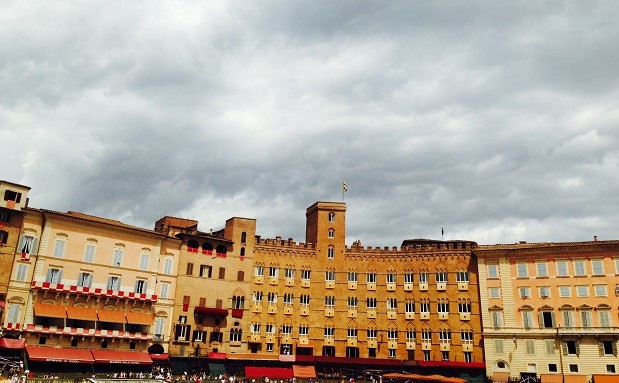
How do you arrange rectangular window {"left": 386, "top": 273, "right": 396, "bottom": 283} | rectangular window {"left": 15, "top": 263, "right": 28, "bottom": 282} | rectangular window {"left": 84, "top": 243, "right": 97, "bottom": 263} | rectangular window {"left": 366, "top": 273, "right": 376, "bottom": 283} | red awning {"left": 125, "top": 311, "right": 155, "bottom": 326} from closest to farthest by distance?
rectangular window {"left": 15, "top": 263, "right": 28, "bottom": 282} < rectangular window {"left": 84, "top": 243, "right": 97, "bottom": 263} < red awning {"left": 125, "top": 311, "right": 155, "bottom": 326} < rectangular window {"left": 386, "top": 273, "right": 396, "bottom": 283} < rectangular window {"left": 366, "top": 273, "right": 376, "bottom": 283}

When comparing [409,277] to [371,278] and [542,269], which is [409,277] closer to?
[371,278]

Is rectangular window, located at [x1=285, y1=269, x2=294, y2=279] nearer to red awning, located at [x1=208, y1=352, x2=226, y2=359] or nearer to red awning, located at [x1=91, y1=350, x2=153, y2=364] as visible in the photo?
red awning, located at [x1=208, y1=352, x2=226, y2=359]

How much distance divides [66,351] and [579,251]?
222 ft

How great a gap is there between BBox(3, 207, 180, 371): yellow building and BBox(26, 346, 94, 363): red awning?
0.33 feet

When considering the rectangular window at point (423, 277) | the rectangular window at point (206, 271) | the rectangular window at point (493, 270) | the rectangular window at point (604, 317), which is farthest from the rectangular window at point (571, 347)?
the rectangular window at point (206, 271)

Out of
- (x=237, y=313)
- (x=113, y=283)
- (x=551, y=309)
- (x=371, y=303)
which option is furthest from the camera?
(x=371, y=303)

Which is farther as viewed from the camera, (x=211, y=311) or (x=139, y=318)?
(x=211, y=311)

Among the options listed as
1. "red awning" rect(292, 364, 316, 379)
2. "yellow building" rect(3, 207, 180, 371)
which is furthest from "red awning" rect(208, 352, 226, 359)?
"red awning" rect(292, 364, 316, 379)

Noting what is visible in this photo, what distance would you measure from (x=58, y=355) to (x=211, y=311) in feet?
66.2

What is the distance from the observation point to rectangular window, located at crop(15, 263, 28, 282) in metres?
61.8

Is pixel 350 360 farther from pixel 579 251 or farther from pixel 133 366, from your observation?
pixel 579 251

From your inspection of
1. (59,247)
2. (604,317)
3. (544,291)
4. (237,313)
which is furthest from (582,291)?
(59,247)

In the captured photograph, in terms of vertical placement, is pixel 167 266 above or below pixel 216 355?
above

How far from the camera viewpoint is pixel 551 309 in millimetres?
72312
